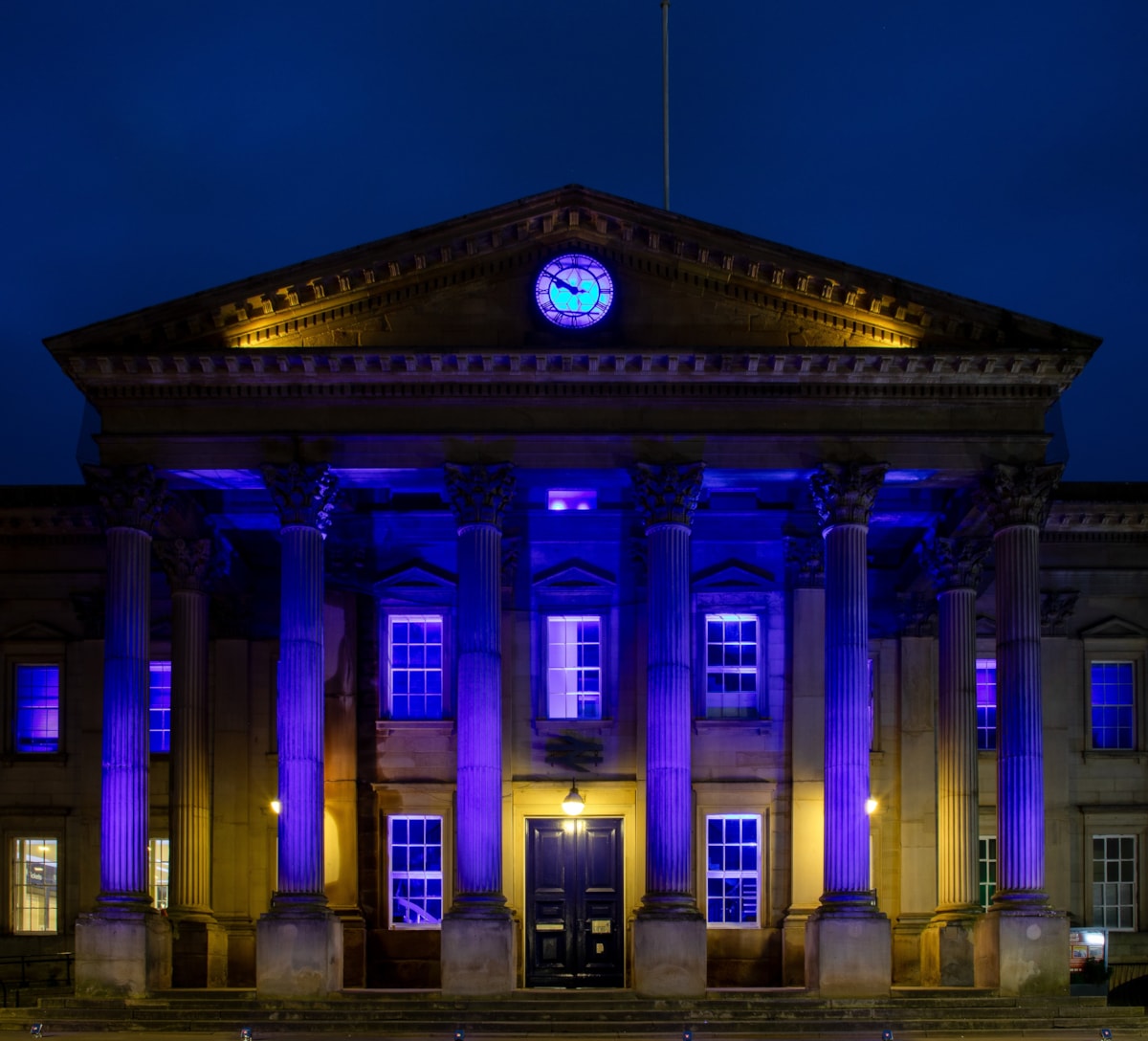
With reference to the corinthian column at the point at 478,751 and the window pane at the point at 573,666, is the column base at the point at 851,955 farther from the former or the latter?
the window pane at the point at 573,666

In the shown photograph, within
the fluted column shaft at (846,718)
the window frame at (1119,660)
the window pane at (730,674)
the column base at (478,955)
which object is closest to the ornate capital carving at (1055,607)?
the window frame at (1119,660)

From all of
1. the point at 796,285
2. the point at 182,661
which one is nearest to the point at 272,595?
the point at 182,661

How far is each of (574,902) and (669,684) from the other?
7.02 metres

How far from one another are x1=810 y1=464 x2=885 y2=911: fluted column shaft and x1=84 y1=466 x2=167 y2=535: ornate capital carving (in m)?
12.3

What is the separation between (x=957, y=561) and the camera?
1516 inches

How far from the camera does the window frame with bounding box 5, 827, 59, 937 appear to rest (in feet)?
138

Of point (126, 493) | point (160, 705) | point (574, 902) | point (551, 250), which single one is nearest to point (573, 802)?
point (574, 902)

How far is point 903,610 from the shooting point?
42031mm

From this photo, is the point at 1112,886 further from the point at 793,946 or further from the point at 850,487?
the point at 850,487

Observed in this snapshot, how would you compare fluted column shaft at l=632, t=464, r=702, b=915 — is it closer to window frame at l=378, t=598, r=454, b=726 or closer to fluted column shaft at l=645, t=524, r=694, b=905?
fluted column shaft at l=645, t=524, r=694, b=905

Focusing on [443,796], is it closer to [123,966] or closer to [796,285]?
[123,966]

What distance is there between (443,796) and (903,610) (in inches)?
423

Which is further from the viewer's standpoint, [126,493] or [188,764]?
[188,764]

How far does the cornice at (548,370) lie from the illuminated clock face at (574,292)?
91cm
